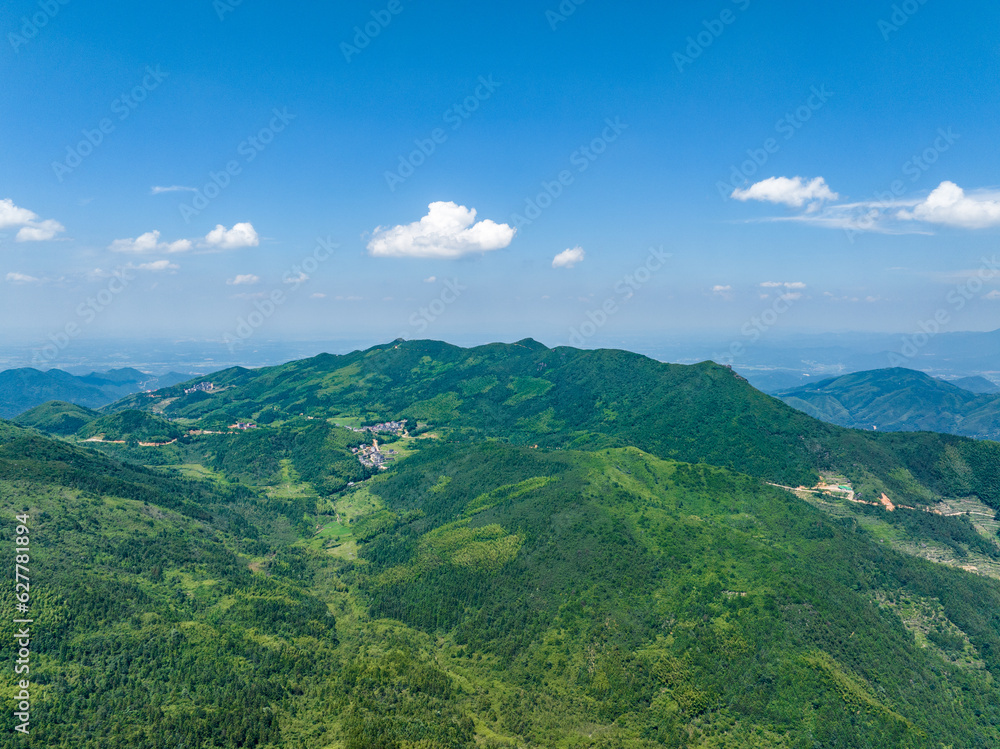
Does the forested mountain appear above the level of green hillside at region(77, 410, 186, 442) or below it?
below

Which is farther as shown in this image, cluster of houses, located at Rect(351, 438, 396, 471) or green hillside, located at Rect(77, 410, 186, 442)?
green hillside, located at Rect(77, 410, 186, 442)

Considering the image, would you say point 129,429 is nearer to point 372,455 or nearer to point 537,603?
point 372,455

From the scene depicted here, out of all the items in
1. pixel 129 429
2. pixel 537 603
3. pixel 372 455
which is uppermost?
pixel 129 429

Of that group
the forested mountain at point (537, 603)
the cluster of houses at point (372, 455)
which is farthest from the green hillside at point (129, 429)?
the cluster of houses at point (372, 455)

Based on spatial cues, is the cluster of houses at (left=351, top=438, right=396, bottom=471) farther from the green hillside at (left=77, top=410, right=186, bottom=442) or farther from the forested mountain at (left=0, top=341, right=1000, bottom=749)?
the green hillside at (left=77, top=410, right=186, bottom=442)

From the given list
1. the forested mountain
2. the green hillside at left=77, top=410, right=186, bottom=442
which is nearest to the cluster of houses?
the forested mountain

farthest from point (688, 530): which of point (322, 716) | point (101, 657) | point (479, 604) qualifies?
point (101, 657)

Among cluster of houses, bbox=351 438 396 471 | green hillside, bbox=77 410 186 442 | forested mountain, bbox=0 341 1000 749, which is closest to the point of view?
forested mountain, bbox=0 341 1000 749

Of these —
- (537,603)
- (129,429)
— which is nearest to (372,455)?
(129,429)

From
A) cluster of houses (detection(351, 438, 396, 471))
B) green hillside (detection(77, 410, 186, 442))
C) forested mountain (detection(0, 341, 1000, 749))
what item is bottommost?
forested mountain (detection(0, 341, 1000, 749))
